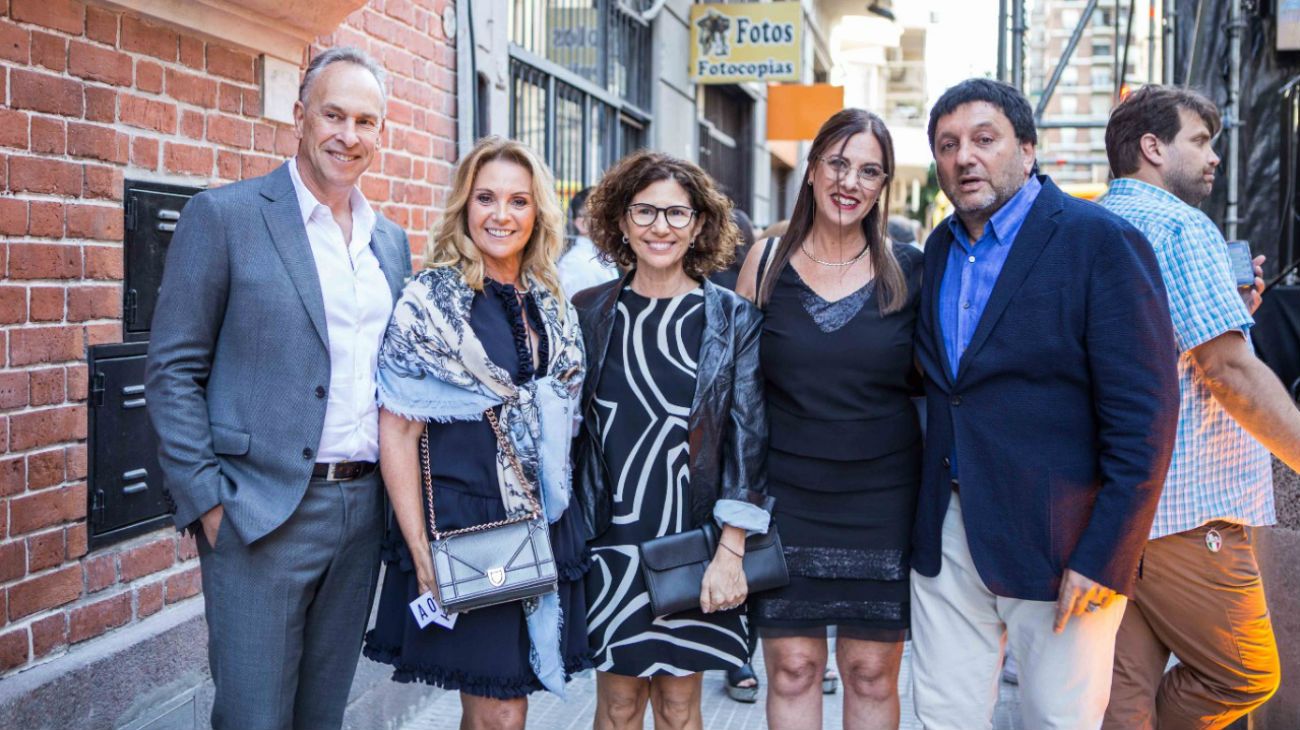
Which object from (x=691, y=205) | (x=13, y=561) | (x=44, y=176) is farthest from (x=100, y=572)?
(x=691, y=205)

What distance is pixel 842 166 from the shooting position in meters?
3.24

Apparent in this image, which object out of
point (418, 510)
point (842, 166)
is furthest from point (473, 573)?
point (842, 166)

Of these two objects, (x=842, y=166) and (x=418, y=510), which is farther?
(x=842, y=166)

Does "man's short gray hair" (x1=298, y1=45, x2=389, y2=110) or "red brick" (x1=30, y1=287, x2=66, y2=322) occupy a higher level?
"man's short gray hair" (x1=298, y1=45, x2=389, y2=110)

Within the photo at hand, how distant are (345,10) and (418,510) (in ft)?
6.18

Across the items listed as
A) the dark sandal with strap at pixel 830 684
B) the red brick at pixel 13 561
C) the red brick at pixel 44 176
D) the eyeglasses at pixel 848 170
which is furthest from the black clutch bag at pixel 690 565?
the dark sandal with strap at pixel 830 684

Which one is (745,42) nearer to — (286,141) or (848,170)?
(286,141)

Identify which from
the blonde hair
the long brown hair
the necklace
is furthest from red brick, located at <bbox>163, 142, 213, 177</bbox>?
the necklace

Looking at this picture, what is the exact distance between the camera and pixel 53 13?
2842 mm

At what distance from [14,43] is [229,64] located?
924 millimetres

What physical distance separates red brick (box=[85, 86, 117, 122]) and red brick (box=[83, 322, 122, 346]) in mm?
558

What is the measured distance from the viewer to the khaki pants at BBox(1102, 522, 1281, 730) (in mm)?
3176

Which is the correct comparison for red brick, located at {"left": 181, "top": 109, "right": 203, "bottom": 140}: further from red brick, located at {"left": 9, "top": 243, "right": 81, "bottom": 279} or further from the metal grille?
the metal grille

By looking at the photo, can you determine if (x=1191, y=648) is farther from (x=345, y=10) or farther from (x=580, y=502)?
(x=345, y=10)
